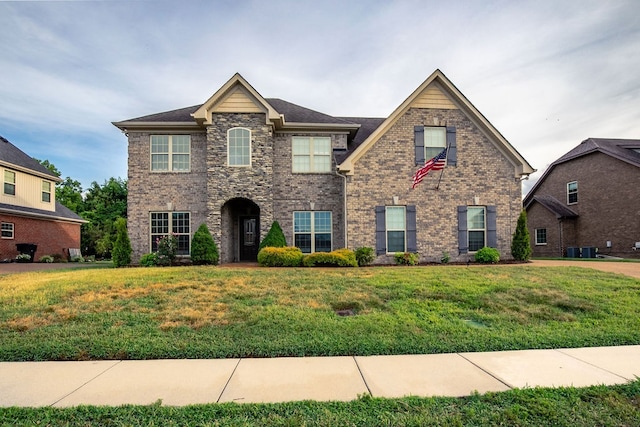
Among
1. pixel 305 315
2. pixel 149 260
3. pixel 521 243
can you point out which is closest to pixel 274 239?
pixel 149 260

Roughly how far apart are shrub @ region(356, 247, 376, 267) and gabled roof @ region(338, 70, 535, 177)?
3.42 meters

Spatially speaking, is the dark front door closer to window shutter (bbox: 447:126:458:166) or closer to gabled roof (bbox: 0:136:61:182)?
window shutter (bbox: 447:126:458:166)

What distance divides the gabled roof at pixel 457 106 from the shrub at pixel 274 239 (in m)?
3.79

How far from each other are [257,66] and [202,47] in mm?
2971

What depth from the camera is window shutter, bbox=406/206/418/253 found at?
14203 millimetres

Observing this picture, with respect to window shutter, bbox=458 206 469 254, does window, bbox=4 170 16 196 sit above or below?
above

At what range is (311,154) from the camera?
15414 millimetres

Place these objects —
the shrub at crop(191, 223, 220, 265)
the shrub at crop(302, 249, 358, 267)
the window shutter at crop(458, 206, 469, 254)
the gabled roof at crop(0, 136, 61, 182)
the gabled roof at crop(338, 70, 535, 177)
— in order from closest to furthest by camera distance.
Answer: the shrub at crop(302, 249, 358, 267) < the shrub at crop(191, 223, 220, 265) < the gabled roof at crop(338, 70, 535, 177) < the window shutter at crop(458, 206, 469, 254) < the gabled roof at crop(0, 136, 61, 182)

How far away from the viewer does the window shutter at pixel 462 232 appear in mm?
14359

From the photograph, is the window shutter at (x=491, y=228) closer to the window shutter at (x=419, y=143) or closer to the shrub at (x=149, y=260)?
the window shutter at (x=419, y=143)

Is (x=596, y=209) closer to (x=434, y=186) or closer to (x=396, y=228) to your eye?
(x=434, y=186)

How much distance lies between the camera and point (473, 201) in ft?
47.9

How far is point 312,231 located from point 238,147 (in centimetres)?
502

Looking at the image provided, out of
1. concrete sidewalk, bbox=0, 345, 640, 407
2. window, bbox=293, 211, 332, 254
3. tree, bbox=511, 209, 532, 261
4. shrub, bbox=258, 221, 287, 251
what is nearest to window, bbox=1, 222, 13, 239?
shrub, bbox=258, 221, 287, 251
